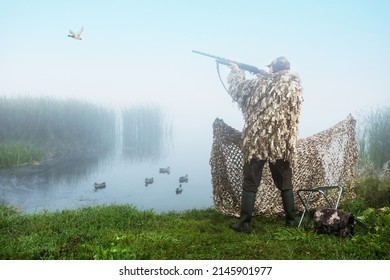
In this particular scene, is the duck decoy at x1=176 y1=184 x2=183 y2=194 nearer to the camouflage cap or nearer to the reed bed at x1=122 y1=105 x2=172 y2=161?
the reed bed at x1=122 y1=105 x2=172 y2=161

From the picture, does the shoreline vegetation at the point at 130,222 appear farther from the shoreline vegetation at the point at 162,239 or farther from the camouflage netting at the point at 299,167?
the camouflage netting at the point at 299,167

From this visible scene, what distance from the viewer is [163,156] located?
5332 millimetres

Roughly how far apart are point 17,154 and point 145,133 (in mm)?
1659

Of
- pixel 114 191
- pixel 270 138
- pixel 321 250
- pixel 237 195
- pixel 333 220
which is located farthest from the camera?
pixel 114 191

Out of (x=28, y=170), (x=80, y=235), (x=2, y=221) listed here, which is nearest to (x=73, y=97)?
(x=28, y=170)

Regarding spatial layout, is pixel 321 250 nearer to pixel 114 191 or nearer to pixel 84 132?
pixel 114 191

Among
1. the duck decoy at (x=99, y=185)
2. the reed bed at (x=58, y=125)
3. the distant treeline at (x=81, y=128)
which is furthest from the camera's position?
the duck decoy at (x=99, y=185)

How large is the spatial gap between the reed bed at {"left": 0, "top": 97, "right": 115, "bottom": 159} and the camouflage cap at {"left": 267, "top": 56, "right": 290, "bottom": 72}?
7.76 feet

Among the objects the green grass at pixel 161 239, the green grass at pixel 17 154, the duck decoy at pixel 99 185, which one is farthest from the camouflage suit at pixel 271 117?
the green grass at pixel 17 154

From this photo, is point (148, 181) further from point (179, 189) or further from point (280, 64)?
point (280, 64)

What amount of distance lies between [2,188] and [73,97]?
1.28 metres

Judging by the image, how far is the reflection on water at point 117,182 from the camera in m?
4.83

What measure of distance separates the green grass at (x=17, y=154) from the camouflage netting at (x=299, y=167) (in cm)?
203

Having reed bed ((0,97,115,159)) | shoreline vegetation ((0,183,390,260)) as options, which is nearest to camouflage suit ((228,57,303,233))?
shoreline vegetation ((0,183,390,260))
